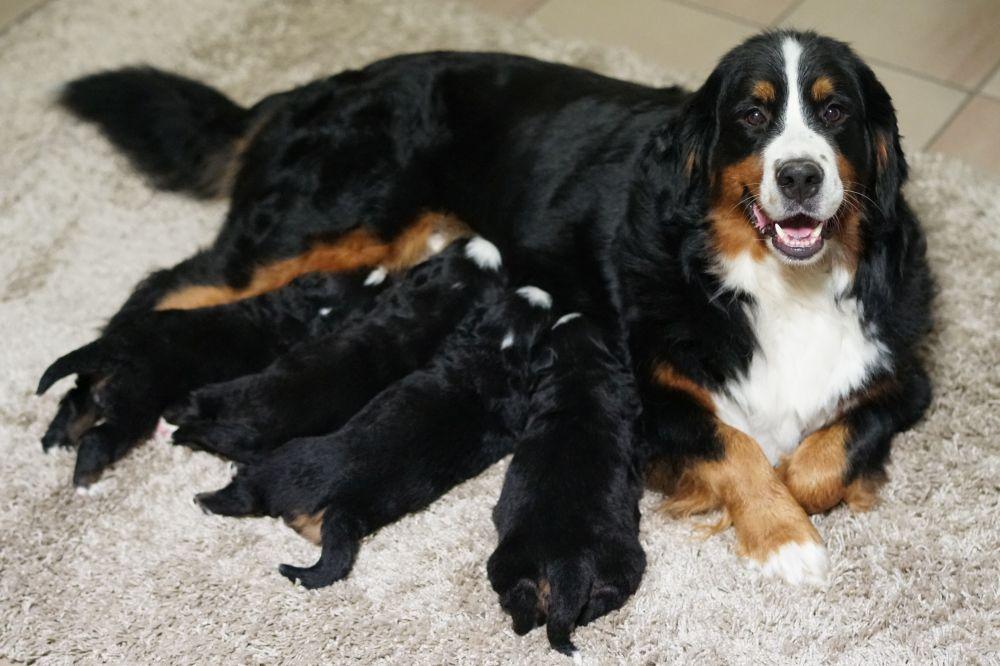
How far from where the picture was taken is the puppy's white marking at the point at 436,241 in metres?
3.43

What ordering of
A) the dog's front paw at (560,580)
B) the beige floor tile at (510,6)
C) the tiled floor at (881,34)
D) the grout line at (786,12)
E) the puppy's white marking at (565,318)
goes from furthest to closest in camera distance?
1. the beige floor tile at (510,6)
2. the grout line at (786,12)
3. the tiled floor at (881,34)
4. the puppy's white marking at (565,318)
5. the dog's front paw at (560,580)

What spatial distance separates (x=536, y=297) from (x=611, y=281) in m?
0.19

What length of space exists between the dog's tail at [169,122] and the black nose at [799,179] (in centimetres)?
176

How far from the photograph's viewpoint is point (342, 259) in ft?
11.0

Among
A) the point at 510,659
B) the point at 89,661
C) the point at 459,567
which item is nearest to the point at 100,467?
the point at 89,661

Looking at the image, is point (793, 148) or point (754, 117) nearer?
point (793, 148)

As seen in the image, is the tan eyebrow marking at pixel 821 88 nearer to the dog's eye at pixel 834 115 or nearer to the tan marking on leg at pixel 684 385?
the dog's eye at pixel 834 115

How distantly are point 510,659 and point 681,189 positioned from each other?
1123mm

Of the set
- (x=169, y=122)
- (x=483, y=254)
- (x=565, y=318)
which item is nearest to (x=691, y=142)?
(x=565, y=318)

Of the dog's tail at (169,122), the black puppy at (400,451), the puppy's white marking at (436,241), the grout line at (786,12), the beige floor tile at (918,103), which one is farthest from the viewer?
the grout line at (786,12)

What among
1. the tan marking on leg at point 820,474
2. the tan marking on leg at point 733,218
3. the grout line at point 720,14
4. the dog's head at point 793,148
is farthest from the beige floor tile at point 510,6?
the tan marking on leg at point 820,474

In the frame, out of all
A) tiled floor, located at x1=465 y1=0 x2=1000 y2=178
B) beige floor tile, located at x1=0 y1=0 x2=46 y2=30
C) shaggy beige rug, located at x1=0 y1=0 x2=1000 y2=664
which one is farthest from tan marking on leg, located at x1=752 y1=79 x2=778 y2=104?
beige floor tile, located at x1=0 y1=0 x2=46 y2=30

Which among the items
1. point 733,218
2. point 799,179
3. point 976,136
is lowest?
point 976,136

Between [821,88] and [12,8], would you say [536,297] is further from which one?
[12,8]
